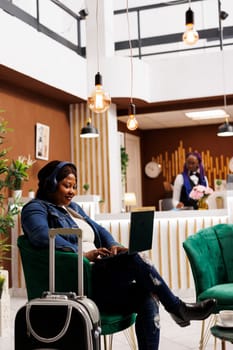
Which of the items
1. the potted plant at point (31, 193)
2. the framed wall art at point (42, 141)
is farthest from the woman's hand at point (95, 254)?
the framed wall art at point (42, 141)

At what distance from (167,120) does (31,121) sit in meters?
3.95

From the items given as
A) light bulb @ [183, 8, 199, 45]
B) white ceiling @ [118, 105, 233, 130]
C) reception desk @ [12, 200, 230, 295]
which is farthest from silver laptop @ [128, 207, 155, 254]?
white ceiling @ [118, 105, 233, 130]

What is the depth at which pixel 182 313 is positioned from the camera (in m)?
2.95

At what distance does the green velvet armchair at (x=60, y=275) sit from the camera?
2898 mm

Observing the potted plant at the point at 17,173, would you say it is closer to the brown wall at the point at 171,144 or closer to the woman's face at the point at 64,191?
the woman's face at the point at 64,191

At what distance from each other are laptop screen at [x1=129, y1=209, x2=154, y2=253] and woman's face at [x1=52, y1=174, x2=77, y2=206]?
62cm

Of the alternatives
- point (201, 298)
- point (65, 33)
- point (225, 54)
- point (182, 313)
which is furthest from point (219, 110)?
point (182, 313)

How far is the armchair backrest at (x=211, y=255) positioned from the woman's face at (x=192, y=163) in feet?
8.27

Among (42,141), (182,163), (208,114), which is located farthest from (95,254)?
(182,163)

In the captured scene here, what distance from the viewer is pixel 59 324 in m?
2.57

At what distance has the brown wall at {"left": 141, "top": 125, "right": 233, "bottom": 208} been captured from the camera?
1200 centimetres

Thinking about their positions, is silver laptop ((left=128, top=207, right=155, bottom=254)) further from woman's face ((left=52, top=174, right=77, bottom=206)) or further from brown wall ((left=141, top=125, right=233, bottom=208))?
brown wall ((left=141, top=125, right=233, bottom=208))

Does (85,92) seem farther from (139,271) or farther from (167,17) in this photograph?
(139,271)

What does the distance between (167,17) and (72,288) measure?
8.22 metres
